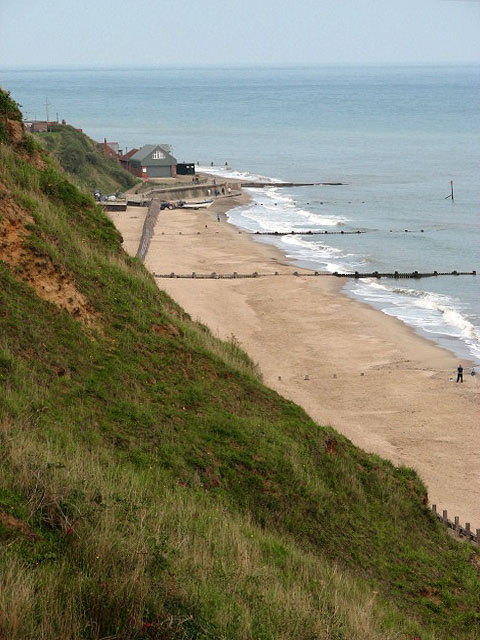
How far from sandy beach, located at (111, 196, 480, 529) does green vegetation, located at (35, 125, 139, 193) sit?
2661 cm

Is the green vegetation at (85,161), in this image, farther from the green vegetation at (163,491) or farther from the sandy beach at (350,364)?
the green vegetation at (163,491)

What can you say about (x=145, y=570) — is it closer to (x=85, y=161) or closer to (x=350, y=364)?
(x=350, y=364)

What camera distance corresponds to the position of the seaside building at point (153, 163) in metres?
92.0

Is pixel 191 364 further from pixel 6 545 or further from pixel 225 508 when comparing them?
pixel 6 545

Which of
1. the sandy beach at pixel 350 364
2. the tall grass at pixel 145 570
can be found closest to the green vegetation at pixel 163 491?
the tall grass at pixel 145 570

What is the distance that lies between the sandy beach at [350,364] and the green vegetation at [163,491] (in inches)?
315

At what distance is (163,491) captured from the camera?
1089 cm

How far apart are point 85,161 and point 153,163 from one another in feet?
33.1

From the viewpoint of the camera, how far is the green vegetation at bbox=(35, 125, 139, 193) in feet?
266

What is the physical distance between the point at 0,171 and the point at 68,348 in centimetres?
498

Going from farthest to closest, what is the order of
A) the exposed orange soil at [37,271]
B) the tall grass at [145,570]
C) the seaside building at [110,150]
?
the seaside building at [110,150] < the exposed orange soil at [37,271] < the tall grass at [145,570]

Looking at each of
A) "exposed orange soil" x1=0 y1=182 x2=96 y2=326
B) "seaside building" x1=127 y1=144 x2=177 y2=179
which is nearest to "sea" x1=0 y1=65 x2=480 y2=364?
"seaside building" x1=127 y1=144 x2=177 y2=179

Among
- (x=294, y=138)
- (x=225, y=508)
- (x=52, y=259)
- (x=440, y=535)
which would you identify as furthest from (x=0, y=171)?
(x=294, y=138)

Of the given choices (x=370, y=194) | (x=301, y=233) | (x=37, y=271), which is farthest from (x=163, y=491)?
(x=370, y=194)
